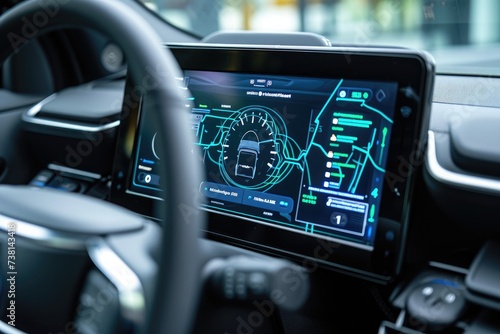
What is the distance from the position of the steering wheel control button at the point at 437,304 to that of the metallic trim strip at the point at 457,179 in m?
0.17

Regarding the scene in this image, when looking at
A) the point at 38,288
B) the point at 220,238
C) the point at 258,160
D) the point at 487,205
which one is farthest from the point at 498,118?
the point at 38,288

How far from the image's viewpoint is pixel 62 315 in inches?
29.6

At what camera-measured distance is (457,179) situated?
1030 mm

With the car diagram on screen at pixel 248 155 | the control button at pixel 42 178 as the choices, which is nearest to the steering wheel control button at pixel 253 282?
the car diagram on screen at pixel 248 155

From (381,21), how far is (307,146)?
0.79 m

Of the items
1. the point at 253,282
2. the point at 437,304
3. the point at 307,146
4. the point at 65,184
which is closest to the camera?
the point at 253,282

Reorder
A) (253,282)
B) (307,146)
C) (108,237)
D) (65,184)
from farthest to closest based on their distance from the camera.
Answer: (65,184), (307,146), (108,237), (253,282)

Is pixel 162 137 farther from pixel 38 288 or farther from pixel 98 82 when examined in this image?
pixel 98 82

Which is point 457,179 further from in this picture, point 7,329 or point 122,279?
point 7,329

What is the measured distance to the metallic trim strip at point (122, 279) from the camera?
681mm

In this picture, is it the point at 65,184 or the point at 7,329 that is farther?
the point at 65,184

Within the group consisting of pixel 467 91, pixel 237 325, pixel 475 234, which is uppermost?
pixel 467 91

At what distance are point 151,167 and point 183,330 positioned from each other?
780 mm

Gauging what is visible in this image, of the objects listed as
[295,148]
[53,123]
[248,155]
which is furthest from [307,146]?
[53,123]
